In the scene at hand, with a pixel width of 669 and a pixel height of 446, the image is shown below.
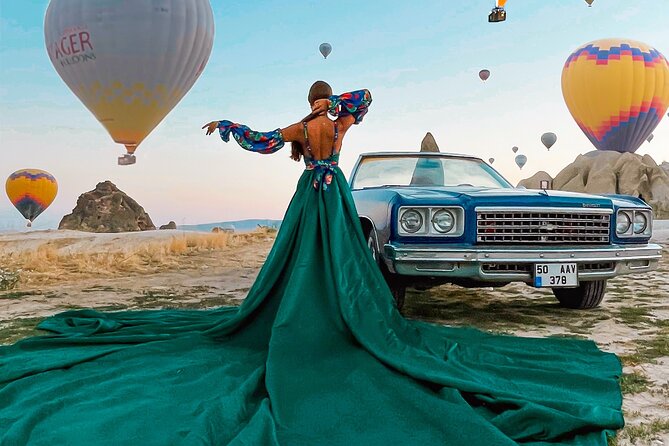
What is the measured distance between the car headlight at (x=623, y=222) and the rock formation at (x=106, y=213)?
3789 centimetres

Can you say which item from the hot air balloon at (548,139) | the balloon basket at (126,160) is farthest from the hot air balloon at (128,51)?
the hot air balloon at (548,139)

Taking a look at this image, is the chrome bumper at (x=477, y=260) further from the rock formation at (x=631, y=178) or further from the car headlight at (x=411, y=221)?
the rock formation at (x=631, y=178)

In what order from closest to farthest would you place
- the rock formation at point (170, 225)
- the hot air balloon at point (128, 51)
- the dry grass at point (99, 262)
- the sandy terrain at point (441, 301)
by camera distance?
the sandy terrain at point (441, 301)
the dry grass at point (99, 262)
the hot air balloon at point (128, 51)
the rock formation at point (170, 225)

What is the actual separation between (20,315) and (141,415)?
359 cm

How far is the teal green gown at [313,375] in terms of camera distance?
2.49 meters

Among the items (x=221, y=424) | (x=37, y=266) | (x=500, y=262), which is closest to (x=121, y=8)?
(x=37, y=266)

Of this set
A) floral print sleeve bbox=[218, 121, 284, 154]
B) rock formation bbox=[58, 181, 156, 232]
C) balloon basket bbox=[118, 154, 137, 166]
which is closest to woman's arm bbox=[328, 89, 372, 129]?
floral print sleeve bbox=[218, 121, 284, 154]

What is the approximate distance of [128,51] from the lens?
15172mm

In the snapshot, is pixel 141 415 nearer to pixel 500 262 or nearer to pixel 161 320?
pixel 161 320

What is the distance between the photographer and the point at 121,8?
1488cm

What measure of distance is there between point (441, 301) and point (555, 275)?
1.68 meters

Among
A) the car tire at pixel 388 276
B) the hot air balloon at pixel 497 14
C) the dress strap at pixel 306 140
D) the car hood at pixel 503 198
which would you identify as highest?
the hot air balloon at pixel 497 14

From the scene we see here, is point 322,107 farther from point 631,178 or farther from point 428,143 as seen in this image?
point 631,178

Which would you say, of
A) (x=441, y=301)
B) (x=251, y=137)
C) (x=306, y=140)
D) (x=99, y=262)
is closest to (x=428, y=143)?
(x=99, y=262)
